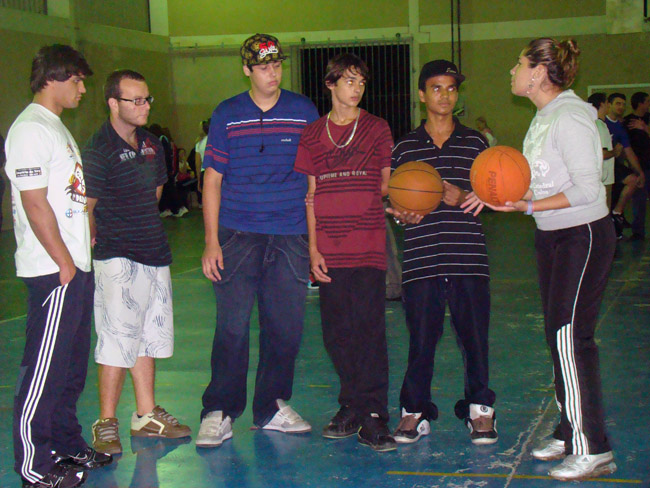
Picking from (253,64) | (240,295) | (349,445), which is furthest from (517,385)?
(253,64)

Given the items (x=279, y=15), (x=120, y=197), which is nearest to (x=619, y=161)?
(x=120, y=197)

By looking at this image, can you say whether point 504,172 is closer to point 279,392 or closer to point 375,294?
point 375,294

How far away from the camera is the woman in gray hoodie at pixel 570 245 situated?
328 cm

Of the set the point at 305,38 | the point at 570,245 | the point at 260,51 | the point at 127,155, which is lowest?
the point at 570,245

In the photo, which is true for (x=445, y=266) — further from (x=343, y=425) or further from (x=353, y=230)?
(x=343, y=425)

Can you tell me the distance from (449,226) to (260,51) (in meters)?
1.19

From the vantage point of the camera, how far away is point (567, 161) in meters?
3.25

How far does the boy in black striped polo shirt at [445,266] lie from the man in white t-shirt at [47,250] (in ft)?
4.65

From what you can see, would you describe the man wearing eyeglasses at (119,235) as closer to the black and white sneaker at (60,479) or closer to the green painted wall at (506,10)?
the black and white sneaker at (60,479)

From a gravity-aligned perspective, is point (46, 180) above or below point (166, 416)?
above

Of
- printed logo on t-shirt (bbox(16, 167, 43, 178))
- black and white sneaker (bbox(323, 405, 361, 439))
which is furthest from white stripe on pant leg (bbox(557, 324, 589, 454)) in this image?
printed logo on t-shirt (bbox(16, 167, 43, 178))

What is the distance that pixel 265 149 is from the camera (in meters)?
3.88

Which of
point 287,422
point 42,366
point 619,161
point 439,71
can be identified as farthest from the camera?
point 619,161

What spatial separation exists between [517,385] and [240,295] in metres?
1.81
